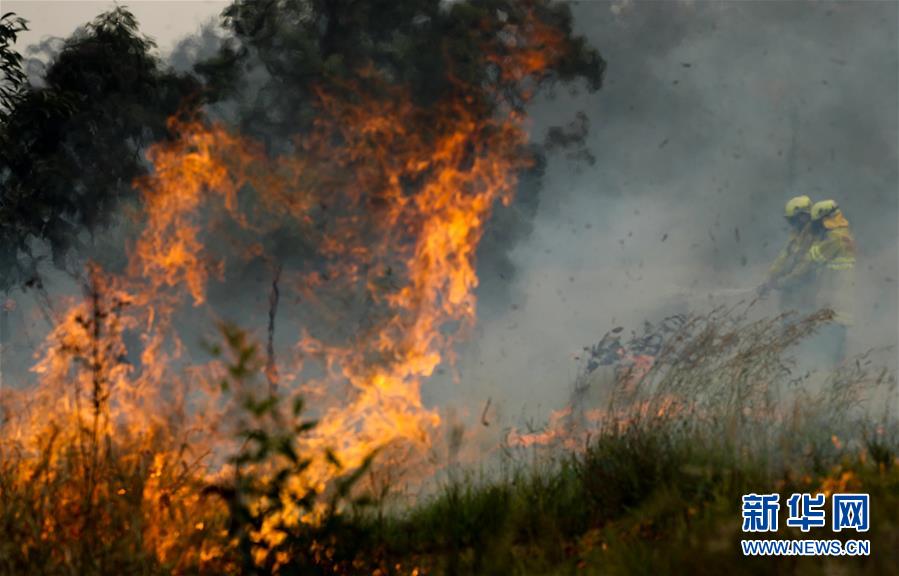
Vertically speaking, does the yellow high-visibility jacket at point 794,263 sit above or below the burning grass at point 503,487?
above

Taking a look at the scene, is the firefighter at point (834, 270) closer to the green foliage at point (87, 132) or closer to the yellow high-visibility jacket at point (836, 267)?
the yellow high-visibility jacket at point (836, 267)

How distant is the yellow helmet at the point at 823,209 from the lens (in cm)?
1416

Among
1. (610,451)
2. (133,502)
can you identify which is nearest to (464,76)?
(610,451)

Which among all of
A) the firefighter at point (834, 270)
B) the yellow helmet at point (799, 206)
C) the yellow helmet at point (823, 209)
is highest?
the yellow helmet at point (799, 206)

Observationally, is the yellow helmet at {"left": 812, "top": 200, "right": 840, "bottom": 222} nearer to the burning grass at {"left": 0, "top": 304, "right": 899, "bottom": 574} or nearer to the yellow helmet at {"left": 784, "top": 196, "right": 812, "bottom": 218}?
the yellow helmet at {"left": 784, "top": 196, "right": 812, "bottom": 218}

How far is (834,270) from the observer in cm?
1405

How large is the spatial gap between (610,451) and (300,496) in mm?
2721

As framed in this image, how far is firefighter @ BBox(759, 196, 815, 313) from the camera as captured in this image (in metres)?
14.6

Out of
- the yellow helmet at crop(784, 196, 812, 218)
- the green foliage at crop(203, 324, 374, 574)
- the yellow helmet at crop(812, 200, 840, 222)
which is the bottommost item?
the green foliage at crop(203, 324, 374, 574)

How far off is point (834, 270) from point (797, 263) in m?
0.86

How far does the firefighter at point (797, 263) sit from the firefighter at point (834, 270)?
0.19m

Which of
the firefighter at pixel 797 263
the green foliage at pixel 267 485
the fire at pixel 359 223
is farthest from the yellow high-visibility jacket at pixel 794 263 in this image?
the green foliage at pixel 267 485

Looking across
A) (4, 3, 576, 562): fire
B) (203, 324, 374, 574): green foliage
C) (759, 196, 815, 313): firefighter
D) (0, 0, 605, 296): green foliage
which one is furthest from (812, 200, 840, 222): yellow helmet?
(203, 324, 374, 574): green foliage

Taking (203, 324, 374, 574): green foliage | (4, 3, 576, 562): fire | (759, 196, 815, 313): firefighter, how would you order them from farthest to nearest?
1. (759, 196, 815, 313): firefighter
2. (4, 3, 576, 562): fire
3. (203, 324, 374, 574): green foliage
